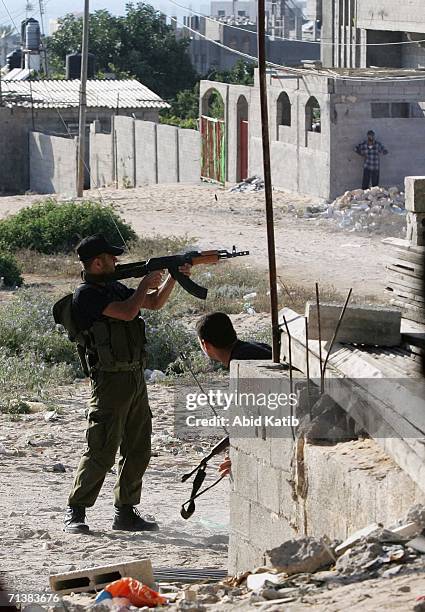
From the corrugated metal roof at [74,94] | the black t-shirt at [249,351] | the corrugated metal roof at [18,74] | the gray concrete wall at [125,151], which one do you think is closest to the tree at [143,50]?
the corrugated metal roof at [18,74]

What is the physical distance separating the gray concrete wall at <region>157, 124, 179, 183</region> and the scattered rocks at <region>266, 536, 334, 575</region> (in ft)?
90.8

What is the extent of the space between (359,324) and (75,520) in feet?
6.06

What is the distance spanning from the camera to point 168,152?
31547mm

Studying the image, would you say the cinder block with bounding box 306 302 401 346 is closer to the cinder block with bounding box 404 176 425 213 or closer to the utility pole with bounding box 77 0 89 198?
the cinder block with bounding box 404 176 425 213

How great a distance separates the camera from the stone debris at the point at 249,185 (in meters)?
26.7

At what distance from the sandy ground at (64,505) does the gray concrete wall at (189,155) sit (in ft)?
69.8

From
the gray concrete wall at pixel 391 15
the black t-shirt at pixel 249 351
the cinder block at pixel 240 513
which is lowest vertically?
the cinder block at pixel 240 513

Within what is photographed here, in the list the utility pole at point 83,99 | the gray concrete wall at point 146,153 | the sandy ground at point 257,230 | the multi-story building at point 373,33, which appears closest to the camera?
the sandy ground at point 257,230

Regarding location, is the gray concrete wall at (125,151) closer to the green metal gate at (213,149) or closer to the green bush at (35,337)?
the green metal gate at (213,149)

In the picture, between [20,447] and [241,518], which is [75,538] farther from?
[20,447]

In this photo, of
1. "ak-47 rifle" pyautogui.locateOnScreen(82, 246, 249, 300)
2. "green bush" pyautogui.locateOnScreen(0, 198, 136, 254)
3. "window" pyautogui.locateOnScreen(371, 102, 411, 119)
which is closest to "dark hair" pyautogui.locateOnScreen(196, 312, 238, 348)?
"ak-47 rifle" pyautogui.locateOnScreen(82, 246, 249, 300)

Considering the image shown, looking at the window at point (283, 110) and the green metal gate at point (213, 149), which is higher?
the window at point (283, 110)

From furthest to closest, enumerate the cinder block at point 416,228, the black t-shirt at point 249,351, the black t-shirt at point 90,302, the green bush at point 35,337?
1. the green bush at point 35,337
2. the cinder block at point 416,228
3. the black t-shirt at point 90,302
4. the black t-shirt at point 249,351

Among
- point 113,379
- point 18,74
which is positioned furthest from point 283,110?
point 18,74
